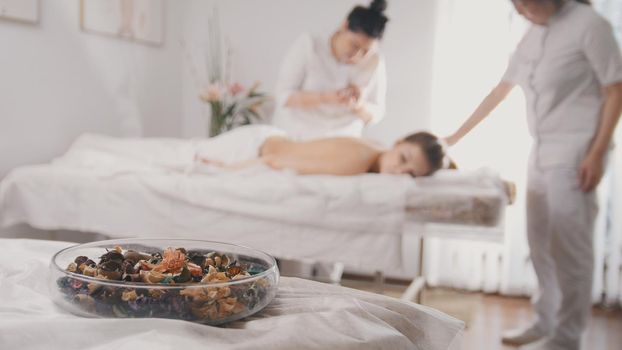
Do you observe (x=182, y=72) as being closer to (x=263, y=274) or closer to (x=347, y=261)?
(x=347, y=261)

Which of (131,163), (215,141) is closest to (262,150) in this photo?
(215,141)

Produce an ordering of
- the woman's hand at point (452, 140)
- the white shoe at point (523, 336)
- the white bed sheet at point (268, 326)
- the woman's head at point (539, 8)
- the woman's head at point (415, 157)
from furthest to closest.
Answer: the woman's hand at point (452, 140) < the white shoe at point (523, 336) < the woman's head at point (415, 157) < the woman's head at point (539, 8) < the white bed sheet at point (268, 326)

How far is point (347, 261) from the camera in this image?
1.62 m

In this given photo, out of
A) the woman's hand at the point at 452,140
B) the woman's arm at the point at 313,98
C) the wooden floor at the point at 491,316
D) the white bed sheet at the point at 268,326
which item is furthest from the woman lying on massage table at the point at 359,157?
the white bed sheet at the point at 268,326

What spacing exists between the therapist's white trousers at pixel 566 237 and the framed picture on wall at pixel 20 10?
1806 mm

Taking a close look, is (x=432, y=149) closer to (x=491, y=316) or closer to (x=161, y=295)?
(x=491, y=316)

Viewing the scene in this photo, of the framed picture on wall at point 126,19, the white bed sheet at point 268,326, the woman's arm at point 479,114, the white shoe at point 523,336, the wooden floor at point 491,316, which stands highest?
the framed picture on wall at point 126,19

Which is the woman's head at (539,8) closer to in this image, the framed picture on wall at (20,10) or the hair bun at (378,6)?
the hair bun at (378,6)

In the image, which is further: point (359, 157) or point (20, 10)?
point (20, 10)

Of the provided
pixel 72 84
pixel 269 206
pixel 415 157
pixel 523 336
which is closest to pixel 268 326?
pixel 269 206

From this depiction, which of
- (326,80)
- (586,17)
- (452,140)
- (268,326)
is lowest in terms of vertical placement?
(268,326)

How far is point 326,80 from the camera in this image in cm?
235

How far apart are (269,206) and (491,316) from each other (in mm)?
1151

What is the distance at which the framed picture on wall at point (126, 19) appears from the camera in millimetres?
2418
